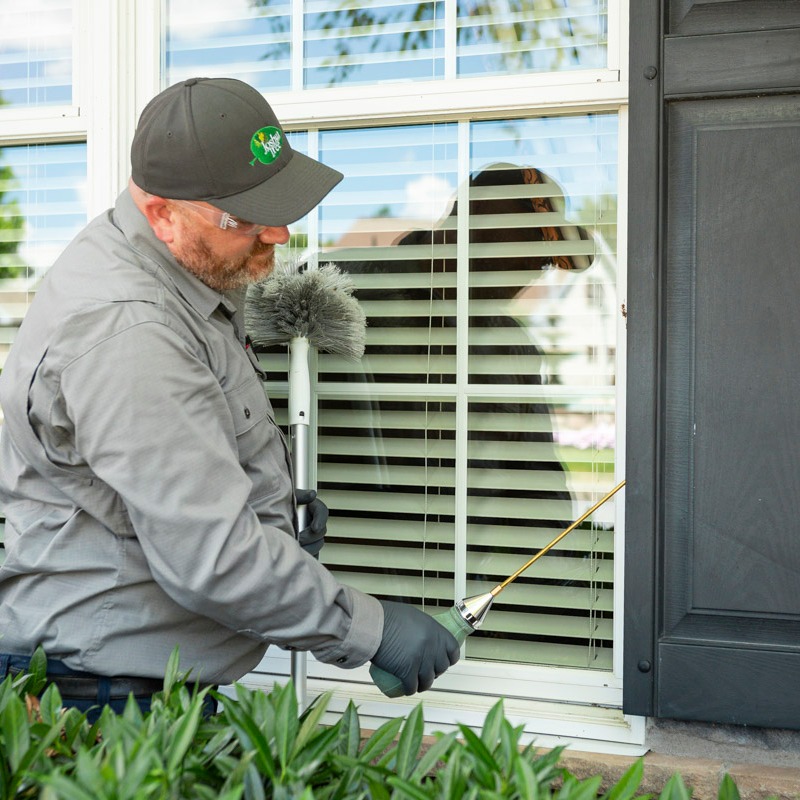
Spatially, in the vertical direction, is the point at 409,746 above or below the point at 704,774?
above

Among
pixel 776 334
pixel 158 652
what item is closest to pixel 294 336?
pixel 158 652

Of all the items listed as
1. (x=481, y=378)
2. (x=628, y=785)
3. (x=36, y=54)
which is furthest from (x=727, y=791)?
(x=36, y=54)

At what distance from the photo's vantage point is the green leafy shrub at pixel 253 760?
0.96 m

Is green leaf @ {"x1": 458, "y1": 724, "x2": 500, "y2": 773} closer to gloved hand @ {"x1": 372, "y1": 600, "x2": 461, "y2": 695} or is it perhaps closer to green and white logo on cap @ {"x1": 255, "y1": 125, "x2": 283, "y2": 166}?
gloved hand @ {"x1": 372, "y1": 600, "x2": 461, "y2": 695}

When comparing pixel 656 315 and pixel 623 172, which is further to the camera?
pixel 623 172

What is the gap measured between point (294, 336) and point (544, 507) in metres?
0.75

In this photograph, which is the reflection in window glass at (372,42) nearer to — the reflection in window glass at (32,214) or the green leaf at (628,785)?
the reflection in window glass at (32,214)

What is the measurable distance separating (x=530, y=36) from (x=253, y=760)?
6.19ft

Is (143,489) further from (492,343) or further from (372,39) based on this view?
(372,39)

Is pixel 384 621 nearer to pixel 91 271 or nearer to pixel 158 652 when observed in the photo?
→ pixel 158 652

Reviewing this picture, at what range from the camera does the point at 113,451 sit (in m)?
1.39

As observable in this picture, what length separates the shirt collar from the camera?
5.20 feet

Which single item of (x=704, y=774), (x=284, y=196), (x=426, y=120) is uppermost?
(x=426, y=120)

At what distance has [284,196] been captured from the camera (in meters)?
1.61
